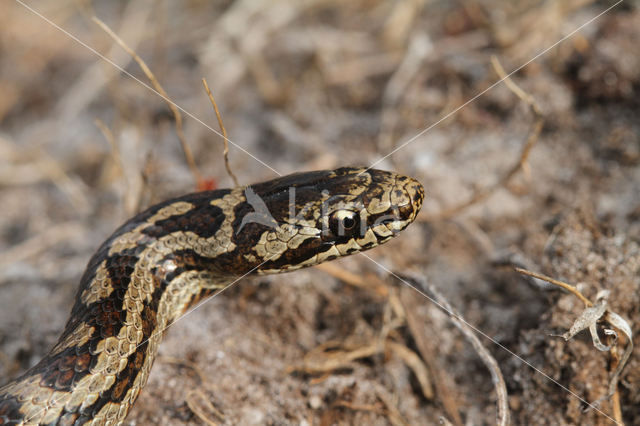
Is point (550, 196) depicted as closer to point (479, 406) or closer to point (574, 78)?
point (574, 78)

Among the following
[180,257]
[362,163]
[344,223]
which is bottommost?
[362,163]

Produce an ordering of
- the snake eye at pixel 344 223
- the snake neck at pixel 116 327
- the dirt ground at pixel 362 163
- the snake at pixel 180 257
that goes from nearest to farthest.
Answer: the snake neck at pixel 116 327 < the snake at pixel 180 257 < the snake eye at pixel 344 223 < the dirt ground at pixel 362 163

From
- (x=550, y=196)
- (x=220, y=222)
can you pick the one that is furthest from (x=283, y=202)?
(x=550, y=196)

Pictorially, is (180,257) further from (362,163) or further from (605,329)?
(605,329)

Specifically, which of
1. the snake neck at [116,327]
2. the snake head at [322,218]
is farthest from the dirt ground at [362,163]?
the snake head at [322,218]

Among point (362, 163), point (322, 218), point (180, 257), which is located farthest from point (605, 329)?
point (362, 163)

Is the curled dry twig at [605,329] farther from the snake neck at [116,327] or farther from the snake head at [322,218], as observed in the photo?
the snake neck at [116,327]

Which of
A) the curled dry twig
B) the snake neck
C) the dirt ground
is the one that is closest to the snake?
the snake neck
